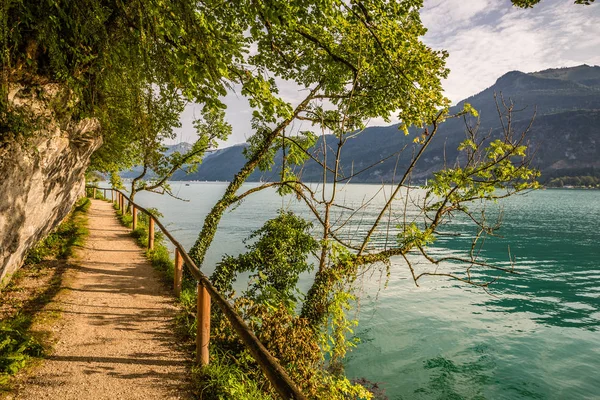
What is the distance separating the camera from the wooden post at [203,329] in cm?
528

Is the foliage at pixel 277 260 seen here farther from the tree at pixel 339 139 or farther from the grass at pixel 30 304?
the grass at pixel 30 304

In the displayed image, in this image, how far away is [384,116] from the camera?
1025 centimetres

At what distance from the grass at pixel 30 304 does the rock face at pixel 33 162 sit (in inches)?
35.2

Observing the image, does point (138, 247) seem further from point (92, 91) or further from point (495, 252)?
point (495, 252)

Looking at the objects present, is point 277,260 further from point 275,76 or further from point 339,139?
point 275,76

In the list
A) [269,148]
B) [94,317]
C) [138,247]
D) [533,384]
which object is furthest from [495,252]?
[94,317]

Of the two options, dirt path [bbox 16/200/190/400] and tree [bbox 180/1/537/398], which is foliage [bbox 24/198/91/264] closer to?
dirt path [bbox 16/200/190/400]

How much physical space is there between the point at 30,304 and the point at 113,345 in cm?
281

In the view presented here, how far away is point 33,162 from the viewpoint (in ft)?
18.2

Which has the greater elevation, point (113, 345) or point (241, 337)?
point (241, 337)

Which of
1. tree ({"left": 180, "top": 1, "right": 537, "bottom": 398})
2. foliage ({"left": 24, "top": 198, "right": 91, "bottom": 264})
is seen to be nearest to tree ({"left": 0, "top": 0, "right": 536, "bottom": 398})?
tree ({"left": 180, "top": 1, "right": 537, "bottom": 398})

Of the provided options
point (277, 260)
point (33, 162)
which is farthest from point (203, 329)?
point (277, 260)

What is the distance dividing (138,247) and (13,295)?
273 inches

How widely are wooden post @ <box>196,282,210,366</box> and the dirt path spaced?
31cm
